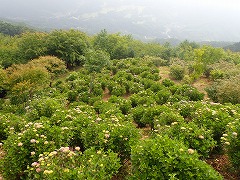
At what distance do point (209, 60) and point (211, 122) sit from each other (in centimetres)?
1906

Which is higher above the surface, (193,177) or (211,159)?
(193,177)

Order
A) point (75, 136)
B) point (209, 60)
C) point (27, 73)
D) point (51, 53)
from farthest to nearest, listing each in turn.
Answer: point (51, 53) < point (209, 60) < point (27, 73) < point (75, 136)

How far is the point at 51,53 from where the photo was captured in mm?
31453

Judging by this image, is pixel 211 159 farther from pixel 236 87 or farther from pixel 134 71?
pixel 134 71

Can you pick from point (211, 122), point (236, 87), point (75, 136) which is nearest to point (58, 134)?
point (75, 136)

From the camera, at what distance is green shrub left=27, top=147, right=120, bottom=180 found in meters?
4.47

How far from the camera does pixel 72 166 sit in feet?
15.8

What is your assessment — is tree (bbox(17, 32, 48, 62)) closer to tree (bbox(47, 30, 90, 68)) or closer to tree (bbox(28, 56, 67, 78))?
tree (bbox(47, 30, 90, 68))

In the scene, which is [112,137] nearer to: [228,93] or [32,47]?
[228,93]

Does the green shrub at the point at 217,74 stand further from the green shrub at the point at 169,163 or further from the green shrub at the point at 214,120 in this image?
the green shrub at the point at 169,163

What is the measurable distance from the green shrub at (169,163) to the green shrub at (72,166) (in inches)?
26.3

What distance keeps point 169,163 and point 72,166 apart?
1916 mm

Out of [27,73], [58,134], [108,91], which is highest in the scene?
[58,134]

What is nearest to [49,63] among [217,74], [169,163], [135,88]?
[135,88]
